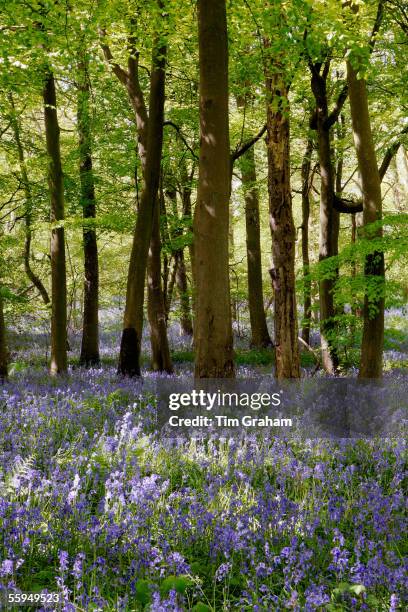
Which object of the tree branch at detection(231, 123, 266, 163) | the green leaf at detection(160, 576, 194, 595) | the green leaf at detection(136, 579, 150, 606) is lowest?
the green leaf at detection(136, 579, 150, 606)

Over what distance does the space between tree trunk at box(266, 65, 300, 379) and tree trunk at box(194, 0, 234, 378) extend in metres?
1.37

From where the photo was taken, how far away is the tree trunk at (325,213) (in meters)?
11.3

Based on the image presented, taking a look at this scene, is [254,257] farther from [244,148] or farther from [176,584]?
[176,584]

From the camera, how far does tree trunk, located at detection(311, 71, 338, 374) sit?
1134 centimetres

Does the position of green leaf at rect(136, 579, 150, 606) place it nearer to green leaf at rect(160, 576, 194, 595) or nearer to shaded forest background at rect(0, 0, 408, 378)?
green leaf at rect(160, 576, 194, 595)

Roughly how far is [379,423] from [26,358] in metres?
13.0

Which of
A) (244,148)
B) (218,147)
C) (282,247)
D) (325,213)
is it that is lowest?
(282,247)

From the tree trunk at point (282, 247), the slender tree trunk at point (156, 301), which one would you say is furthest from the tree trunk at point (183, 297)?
the tree trunk at point (282, 247)

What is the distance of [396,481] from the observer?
4.60 m

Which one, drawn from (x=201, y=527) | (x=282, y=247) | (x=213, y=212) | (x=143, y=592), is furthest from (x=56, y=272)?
(x=143, y=592)

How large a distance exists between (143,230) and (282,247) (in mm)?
3743

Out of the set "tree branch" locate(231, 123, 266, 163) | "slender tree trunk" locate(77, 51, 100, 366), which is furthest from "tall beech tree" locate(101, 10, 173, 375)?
"slender tree trunk" locate(77, 51, 100, 366)

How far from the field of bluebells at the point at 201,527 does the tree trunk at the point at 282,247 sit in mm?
2401

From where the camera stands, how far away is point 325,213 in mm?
11938
